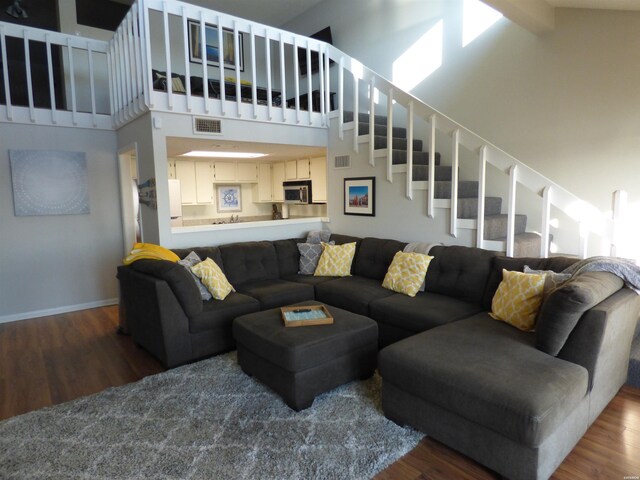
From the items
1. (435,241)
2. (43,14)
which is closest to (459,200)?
(435,241)

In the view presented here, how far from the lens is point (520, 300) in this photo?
2.65 m

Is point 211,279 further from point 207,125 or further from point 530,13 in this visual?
Result: point 530,13

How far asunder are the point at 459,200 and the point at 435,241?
46 cm

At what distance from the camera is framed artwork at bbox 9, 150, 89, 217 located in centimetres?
453

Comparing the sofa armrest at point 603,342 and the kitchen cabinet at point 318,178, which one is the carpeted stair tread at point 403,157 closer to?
the kitchen cabinet at point 318,178

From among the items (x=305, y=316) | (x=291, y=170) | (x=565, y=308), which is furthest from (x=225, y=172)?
(x=565, y=308)

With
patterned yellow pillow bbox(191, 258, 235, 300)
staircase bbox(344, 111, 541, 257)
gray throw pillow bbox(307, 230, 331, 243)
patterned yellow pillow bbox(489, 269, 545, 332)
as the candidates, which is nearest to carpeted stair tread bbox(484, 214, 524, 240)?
staircase bbox(344, 111, 541, 257)

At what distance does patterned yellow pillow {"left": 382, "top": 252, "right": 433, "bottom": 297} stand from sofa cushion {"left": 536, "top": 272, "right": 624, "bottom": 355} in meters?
1.35

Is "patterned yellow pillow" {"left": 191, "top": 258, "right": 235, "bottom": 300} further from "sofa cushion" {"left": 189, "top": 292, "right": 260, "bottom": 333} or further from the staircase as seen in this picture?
the staircase

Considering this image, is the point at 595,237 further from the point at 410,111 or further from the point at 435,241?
the point at 410,111

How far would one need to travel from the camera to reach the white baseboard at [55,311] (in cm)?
462

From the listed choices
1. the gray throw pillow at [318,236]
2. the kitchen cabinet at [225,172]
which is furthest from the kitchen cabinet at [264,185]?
the gray throw pillow at [318,236]

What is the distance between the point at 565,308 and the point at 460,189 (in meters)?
2.27

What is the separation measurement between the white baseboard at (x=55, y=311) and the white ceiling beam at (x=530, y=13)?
17.3 feet
